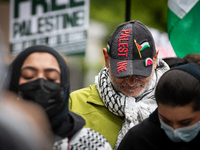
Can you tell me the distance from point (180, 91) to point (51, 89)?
89 cm

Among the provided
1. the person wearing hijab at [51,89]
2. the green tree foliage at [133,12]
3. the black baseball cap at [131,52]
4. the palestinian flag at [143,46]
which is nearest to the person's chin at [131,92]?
the black baseball cap at [131,52]

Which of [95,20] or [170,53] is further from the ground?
[95,20]

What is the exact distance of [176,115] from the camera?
2328mm

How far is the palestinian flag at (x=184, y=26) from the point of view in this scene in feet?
14.6

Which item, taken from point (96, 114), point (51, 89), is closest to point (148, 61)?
point (96, 114)

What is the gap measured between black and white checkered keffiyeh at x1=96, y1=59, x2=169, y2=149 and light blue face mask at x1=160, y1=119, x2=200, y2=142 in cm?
45

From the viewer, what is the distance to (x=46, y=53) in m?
2.25

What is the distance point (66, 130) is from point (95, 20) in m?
3.33

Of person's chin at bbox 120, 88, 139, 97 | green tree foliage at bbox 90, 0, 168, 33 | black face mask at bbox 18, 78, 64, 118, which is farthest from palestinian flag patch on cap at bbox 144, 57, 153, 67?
green tree foliage at bbox 90, 0, 168, 33

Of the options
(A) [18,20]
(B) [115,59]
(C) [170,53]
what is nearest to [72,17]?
(A) [18,20]

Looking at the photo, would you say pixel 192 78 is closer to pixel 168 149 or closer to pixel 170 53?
pixel 168 149

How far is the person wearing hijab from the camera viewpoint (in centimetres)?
209

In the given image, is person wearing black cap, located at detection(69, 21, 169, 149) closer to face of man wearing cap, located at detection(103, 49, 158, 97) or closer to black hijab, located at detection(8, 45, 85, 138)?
face of man wearing cap, located at detection(103, 49, 158, 97)

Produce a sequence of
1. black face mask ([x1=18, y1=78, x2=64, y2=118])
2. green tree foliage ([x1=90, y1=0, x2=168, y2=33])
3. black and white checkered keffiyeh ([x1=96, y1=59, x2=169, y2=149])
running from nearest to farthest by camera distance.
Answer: black face mask ([x1=18, y1=78, x2=64, y2=118]), black and white checkered keffiyeh ([x1=96, y1=59, x2=169, y2=149]), green tree foliage ([x1=90, y1=0, x2=168, y2=33])
